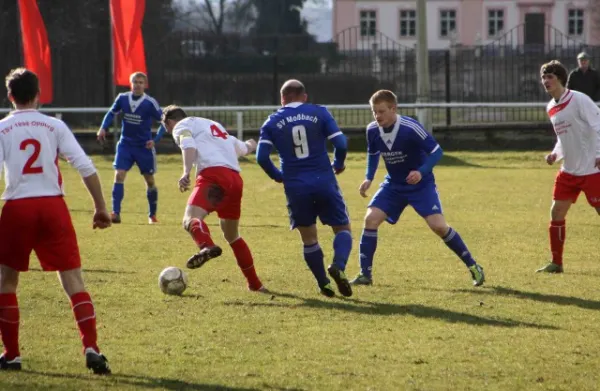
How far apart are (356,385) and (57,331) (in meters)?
2.61

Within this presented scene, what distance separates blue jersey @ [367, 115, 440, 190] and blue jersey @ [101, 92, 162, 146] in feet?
21.4

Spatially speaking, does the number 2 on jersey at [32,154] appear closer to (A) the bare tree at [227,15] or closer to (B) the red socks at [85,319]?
(B) the red socks at [85,319]

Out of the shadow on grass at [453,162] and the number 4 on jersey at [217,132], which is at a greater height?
the number 4 on jersey at [217,132]

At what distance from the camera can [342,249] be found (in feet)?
30.6

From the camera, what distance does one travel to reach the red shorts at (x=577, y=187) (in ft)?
35.6

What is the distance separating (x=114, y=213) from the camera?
15.8 metres

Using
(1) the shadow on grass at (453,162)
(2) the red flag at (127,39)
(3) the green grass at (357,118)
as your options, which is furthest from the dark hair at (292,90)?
(3) the green grass at (357,118)

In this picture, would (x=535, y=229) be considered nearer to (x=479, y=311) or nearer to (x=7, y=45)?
(x=479, y=311)

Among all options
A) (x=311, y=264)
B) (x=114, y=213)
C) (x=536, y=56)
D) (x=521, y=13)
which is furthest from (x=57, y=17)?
(x=521, y=13)

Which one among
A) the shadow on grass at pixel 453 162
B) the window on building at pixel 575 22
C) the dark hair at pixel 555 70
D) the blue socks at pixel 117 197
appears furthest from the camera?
the window on building at pixel 575 22

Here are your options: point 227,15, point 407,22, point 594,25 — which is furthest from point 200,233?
point 227,15

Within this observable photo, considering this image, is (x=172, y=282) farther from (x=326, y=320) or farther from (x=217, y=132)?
(x=326, y=320)

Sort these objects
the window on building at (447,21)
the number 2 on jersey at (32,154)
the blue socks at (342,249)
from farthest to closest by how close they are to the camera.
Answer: the window on building at (447,21) < the blue socks at (342,249) < the number 2 on jersey at (32,154)

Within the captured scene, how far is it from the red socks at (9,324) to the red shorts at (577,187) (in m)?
5.84
